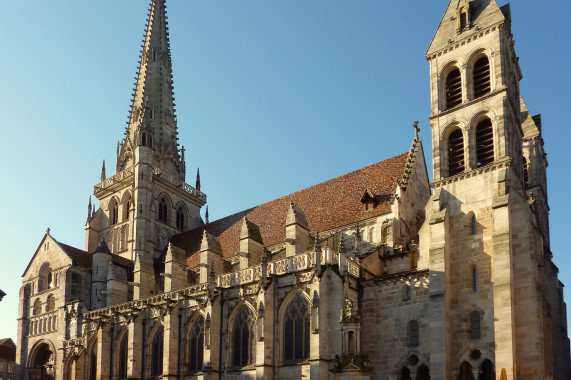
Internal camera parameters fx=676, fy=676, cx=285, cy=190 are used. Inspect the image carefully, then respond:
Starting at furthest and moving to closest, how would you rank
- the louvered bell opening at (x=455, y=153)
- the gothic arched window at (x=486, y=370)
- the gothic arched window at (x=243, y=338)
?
the gothic arched window at (x=243, y=338) → the louvered bell opening at (x=455, y=153) → the gothic arched window at (x=486, y=370)

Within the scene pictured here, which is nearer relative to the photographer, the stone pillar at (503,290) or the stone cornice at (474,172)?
the stone pillar at (503,290)

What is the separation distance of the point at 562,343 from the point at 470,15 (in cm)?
1528

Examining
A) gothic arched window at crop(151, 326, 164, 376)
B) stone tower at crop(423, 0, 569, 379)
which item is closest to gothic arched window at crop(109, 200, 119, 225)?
gothic arched window at crop(151, 326, 164, 376)

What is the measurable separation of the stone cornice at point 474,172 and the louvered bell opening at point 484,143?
28.5 inches

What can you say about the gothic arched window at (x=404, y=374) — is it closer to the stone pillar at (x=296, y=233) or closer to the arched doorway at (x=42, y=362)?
the stone pillar at (x=296, y=233)

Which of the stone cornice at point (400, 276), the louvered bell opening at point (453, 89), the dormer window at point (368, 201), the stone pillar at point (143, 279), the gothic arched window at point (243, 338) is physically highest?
the louvered bell opening at point (453, 89)

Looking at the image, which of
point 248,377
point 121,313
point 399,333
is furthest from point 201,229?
point 399,333

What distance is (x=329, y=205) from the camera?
36.3 meters

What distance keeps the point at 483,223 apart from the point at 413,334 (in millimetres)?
5296

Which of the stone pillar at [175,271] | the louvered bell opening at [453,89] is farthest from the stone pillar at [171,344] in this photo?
the louvered bell opening at [453,89]

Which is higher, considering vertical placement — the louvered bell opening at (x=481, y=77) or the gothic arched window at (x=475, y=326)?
the louvered bell opening at (x=481, y=77)

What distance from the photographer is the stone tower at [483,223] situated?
25375mm

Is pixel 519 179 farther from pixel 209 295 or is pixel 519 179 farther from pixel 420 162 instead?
pixel 209 295

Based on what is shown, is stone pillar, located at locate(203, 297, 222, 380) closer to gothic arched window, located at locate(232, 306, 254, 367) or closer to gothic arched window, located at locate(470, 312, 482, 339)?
gothic arched window, located at locate(232, 306, 254, 367)
